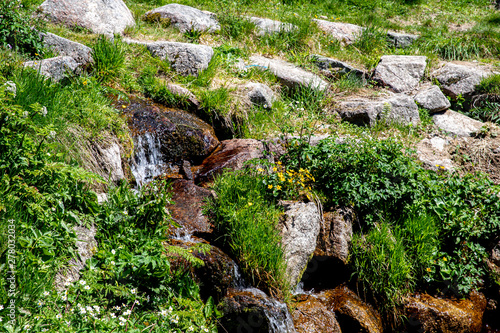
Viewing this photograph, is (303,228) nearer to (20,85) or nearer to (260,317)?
(260,317)

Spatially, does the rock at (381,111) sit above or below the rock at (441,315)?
above

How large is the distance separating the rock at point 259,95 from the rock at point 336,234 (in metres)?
2.86

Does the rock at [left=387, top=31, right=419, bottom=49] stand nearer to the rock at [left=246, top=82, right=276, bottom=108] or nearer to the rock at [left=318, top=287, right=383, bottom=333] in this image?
the rock at [left=246, top=82, right=276, bottom=108]

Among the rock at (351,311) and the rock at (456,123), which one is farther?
the rock at (456,123)

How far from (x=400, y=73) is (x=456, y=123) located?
1.84 metres

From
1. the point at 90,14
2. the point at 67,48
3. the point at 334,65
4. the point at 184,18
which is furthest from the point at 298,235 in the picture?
the point at 184,18

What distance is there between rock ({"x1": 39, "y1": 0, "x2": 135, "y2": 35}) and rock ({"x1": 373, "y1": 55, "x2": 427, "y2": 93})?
6.06m

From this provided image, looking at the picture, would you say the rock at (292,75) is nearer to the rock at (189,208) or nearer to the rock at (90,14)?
the rock at (90,14)

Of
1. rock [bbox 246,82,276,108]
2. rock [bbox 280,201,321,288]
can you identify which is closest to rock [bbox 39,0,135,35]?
rock [bbox 246,82,276,108]

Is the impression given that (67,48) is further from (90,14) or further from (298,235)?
(298,235)

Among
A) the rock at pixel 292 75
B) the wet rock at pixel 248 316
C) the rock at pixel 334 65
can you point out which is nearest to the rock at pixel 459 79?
the rock at pixel 334 65

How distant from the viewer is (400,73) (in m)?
9.16

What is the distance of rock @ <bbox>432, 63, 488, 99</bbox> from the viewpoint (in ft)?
29.2

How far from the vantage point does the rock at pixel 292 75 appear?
8.34 m
